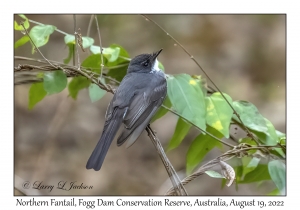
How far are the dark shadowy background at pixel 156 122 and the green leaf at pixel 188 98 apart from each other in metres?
2.27

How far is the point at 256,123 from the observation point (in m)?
3.42

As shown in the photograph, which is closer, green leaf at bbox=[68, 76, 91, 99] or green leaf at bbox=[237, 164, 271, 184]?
green leaf at bbox=[237, 164, 271, 184]

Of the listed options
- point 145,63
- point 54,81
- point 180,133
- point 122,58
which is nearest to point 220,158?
point 180,133

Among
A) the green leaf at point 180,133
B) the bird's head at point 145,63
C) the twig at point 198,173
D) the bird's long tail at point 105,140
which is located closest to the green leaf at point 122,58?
the bird's head at point 145,63

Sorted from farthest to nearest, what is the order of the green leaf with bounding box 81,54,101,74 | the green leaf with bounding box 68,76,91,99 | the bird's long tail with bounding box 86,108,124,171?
the green leaf with bounding box 68,76,91,99
the green leaf with bounding box 81,54,101,74
the bird's long tail with bounding box 86,108,124,171

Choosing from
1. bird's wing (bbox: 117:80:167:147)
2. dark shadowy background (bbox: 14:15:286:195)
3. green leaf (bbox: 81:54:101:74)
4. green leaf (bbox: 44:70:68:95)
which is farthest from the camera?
dark shadowy background (bbox: 14:15:286:195)

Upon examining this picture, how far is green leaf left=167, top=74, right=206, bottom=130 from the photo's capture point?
3.25 meters

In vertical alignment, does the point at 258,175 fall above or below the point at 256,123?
below

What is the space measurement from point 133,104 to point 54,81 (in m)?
0.76

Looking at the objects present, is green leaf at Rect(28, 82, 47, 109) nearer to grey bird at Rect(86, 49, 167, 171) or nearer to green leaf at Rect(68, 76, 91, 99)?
green leaf at Rect(68, 76, 91, 99)

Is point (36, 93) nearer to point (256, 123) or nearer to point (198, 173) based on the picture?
point (198, 173)

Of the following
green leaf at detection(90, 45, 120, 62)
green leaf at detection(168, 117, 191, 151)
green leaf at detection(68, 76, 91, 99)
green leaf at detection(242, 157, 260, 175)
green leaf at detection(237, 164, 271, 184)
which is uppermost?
green leaf at detection(90, 45, 120, 62)

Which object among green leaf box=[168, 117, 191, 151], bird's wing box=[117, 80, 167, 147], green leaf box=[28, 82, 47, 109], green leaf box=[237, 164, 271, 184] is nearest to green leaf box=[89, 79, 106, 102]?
bird's wing box=[117, 80, 167, 147]

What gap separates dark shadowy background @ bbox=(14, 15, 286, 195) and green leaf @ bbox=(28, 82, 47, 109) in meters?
2.15
